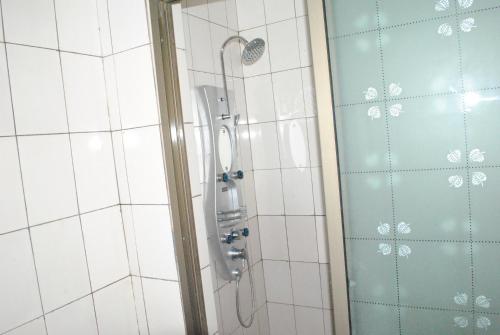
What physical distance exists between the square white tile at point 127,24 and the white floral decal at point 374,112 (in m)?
0.76

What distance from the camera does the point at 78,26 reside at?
3.86ft

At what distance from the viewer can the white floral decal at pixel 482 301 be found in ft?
2.85

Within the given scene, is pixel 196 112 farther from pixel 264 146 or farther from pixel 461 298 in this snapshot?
pixel 461 298

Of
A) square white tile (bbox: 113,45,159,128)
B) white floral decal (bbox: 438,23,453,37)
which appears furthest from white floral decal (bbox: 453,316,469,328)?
square white tile (bbox: 113,45,159,128)

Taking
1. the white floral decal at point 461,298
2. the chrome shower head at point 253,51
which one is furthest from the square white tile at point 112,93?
the white floral decal at point 461,298

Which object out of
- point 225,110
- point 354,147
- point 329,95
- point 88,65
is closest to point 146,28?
point 88,65

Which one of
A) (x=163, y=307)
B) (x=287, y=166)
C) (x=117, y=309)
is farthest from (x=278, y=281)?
(x=117, y=309)

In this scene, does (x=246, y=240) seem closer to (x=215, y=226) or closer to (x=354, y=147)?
(x=215, y=226)

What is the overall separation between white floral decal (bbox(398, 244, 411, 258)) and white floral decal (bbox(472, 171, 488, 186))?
0.24m

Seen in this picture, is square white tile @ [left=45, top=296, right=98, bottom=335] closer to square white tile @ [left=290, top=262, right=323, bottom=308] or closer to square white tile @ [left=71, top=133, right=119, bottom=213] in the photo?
square white tile @ [left=71, top=133, right=119, bottom=213]

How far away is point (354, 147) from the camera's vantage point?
38.0 inches

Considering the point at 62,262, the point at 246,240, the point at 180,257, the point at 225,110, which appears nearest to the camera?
the point at 62,262

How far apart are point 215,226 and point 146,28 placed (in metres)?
0.81

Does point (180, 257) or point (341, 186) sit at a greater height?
point (341, 186)
